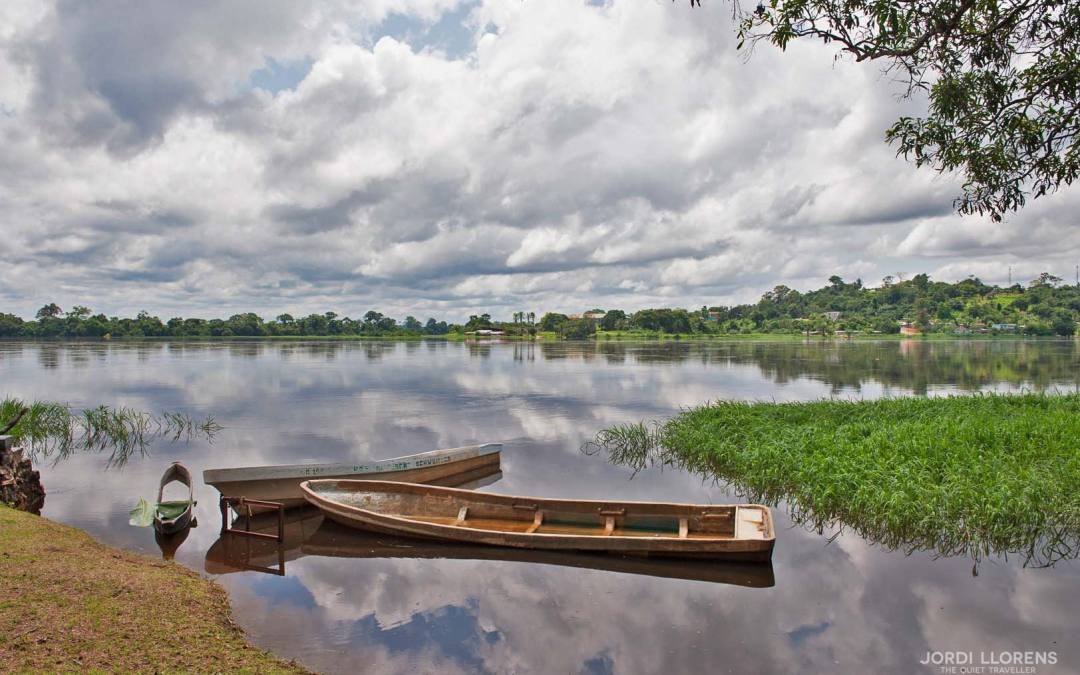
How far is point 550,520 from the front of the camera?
1006 cm

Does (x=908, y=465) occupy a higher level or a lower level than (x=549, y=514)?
higher

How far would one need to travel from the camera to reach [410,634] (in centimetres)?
710

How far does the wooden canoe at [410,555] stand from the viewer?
868 centimetres

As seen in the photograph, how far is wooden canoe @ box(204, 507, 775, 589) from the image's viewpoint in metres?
8.68

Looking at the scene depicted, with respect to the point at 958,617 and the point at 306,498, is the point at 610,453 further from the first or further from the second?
the point at 958,617

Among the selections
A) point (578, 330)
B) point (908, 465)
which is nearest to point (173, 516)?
point (908, 465)

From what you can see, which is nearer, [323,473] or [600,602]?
[600,602]

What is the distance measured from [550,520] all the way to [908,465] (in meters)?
6.65

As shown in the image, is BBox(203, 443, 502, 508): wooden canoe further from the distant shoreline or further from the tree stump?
the distant shoreline

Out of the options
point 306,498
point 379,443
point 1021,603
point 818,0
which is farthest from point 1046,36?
point 379,443

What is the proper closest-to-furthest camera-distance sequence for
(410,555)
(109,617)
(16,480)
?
(109,617)
(410,555)
(16,480)

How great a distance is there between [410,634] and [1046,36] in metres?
11.8

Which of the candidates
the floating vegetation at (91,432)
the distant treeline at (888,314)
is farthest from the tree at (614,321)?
the floating vegetation at (91,432)

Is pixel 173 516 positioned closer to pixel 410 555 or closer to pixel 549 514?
pixel 410 555
